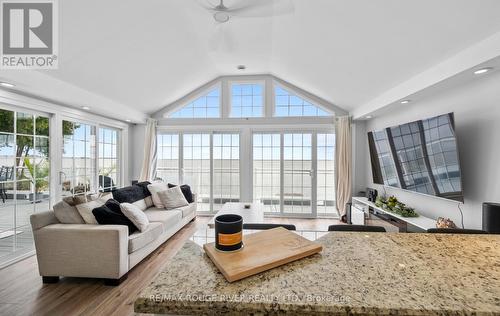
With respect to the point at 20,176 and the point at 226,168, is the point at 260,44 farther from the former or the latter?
the point at 20,176

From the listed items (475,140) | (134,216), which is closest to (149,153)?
(134,216)

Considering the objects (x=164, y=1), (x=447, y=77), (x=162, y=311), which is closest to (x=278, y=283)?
(x=162, y=311)

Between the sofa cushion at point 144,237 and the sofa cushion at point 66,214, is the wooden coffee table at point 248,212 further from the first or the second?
the sofa cushion at point 66,214

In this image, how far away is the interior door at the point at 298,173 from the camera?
4.79m

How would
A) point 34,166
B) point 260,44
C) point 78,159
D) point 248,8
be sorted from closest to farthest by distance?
point 248,8
point 34,166
point 260,44
point 78,159

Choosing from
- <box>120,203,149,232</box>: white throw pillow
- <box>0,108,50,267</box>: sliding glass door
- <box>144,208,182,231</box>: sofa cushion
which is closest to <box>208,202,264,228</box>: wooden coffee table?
<box>144,208,182,231</box>: sofa cushion

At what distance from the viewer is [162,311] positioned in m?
0.53

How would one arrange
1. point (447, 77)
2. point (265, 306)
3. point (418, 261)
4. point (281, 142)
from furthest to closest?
point (281, 142) < point (447, 77) < point (418, 261) < point (265, 306)

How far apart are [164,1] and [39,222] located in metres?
2.74

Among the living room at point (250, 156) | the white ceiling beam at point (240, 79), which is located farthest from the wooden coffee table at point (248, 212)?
the white ceiling beam at point (240, 79)

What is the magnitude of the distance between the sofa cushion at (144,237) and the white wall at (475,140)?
3593 millimetres

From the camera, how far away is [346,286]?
591 mm

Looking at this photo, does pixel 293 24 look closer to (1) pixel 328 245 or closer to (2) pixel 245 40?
(2) pixel 245 40

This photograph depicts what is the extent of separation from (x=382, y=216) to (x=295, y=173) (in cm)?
192
